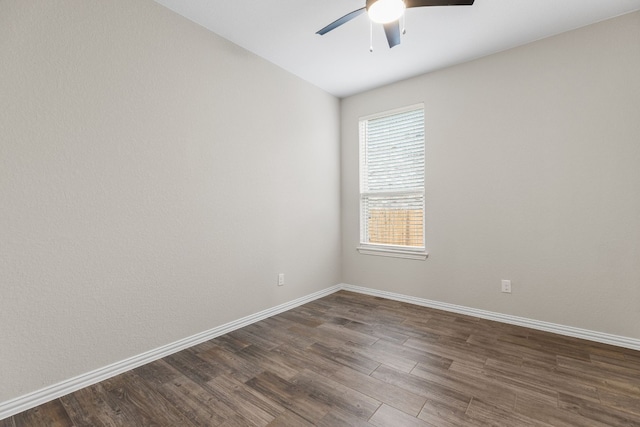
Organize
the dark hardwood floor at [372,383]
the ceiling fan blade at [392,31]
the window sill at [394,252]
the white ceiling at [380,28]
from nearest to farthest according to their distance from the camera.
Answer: the dark hardwood floor at [372,383]
the ceiling fan blade at [392,31]
the white ceiling at [380,28]
the window sill at [394,252]

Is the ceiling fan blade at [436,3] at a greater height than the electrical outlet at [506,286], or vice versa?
the ceiling fan blade at [436,3]

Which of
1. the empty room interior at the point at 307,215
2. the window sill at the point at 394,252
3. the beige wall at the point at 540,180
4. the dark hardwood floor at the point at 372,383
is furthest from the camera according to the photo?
the window sill at the point at 394,252

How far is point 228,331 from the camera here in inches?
107

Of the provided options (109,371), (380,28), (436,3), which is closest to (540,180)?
(436,3)

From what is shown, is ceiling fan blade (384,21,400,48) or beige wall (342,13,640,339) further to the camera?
beige wall (342,13,640,339)

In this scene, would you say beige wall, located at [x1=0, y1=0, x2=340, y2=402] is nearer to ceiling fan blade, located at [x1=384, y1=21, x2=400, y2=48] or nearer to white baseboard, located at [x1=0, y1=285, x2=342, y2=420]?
white baseboard, located at [x1=0, y1=285, x2=342, y2=420]

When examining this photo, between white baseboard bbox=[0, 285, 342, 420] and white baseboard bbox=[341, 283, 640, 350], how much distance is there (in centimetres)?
163

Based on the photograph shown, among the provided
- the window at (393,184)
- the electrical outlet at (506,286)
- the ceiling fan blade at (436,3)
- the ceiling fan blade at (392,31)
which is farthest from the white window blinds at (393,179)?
the ceiling fan blade at (436,3)

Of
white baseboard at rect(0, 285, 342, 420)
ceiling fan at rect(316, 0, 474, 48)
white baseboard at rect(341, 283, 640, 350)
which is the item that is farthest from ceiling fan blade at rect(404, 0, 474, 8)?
white baseboard at rect(0, 285, 342, 420)

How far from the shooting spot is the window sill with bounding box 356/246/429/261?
3.42 m

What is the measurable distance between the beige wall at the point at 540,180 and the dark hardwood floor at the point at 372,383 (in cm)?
46

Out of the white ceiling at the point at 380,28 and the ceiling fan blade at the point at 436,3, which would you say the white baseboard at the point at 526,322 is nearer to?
the white ceiling at the point at 380,28

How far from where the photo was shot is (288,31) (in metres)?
2.55

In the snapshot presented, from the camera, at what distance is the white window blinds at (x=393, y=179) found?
3482 mm
